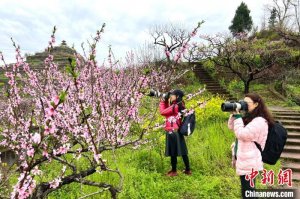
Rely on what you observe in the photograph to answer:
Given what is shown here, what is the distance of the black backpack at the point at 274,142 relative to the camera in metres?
3.98

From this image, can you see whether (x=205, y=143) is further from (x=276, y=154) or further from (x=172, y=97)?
(x=276, y=154)

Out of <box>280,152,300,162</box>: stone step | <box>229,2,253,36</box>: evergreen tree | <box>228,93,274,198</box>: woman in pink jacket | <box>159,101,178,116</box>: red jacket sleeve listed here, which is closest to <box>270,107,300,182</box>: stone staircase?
<box>280,152,300,162</box>: stone step

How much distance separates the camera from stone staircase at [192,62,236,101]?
16.0m

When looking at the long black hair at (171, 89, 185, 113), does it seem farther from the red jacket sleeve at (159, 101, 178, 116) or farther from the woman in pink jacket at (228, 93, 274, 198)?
the woman in pink jacket at (228, 93, 274, 198)

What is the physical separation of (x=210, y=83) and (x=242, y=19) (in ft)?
62.5

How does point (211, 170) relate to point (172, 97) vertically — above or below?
below

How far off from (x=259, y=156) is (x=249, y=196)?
62cm

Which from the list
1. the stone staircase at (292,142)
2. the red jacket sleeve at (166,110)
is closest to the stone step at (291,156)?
the stone staircase at (292,142)

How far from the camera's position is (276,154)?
404cm

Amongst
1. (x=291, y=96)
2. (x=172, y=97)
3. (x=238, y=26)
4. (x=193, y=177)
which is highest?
(x=238, y=26)

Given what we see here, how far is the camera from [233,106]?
3.99 m

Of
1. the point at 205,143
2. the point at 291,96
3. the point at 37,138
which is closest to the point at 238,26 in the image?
the point at 291,96

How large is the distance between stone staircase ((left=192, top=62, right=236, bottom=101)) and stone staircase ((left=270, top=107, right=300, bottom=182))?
503 centimetres

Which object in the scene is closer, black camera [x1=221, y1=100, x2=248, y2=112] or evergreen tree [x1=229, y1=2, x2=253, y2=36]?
black camera [x1=221, y1=100, x2=248, y2=112]
